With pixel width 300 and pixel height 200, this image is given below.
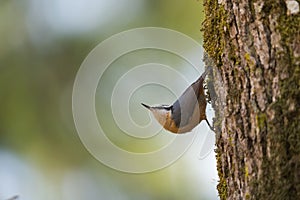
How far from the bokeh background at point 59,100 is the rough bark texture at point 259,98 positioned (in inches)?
74.4

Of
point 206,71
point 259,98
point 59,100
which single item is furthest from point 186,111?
point 59,100

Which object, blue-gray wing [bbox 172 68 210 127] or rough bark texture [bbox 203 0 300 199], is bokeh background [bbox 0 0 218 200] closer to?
blue-gray wing [bbox 172 68 210 127]

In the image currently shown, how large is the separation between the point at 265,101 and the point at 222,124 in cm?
17

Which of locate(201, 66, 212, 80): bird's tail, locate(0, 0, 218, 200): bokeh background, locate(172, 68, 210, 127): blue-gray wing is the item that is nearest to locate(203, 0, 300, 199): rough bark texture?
locate(201, 66, 212, 80): bird's tail

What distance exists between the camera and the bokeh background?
3.24m

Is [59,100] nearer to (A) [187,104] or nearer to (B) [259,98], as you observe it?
(A) [187,104]

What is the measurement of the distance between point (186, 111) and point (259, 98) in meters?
0.55

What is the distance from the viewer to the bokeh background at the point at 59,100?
10.6 feet

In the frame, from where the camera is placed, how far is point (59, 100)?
10.7ft

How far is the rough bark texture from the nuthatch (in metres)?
0.18

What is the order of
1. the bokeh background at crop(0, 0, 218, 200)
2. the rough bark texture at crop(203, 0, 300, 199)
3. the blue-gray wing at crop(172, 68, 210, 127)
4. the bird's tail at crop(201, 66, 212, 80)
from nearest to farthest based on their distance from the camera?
the rough bark texture at crop(203, 0, 300, 199)
the bird's tail at crop(201, 66, 212, 80)
the blue-gray wing at crop(172, 68, 210, 127)
the bokeh background at crop(0, 0, 218, 200)

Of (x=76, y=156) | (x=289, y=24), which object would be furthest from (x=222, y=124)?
(x=76, y=156)

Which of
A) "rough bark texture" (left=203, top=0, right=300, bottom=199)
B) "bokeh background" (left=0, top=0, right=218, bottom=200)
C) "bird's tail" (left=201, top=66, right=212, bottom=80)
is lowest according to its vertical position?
"rough bark texture" (left=203, top=0, right=300, bottom=199)

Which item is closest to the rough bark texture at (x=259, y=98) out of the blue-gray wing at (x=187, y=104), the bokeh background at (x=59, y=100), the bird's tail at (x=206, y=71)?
the bird's tail at (x=206, y=71)
